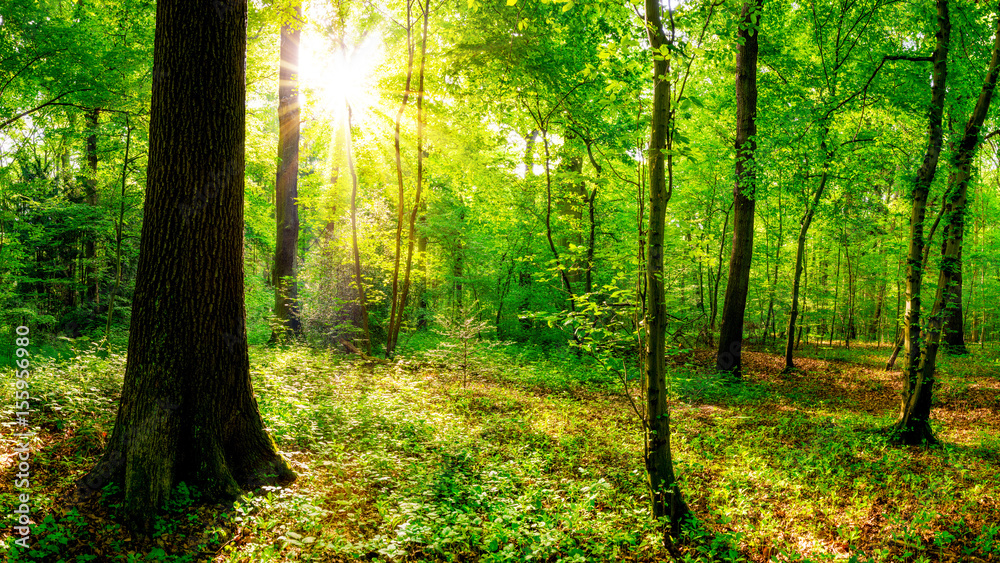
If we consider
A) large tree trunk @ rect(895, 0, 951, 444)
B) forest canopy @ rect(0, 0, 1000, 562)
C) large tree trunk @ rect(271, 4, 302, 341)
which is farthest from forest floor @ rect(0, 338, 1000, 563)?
large tree trunk @ rect(271, 4, 302, 341)

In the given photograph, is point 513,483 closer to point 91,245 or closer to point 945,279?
point 945,279

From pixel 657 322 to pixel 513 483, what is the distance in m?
2.19

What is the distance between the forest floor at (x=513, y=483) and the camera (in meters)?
3.36

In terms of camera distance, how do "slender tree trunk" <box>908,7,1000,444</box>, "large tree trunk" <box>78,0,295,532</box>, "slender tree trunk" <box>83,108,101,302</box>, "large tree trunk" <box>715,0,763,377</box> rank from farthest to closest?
"slender tree trunk" <box>83,108,101,302</box> < "large tree trunk" <box>715,0,763,377</box> < "slender tree trunk" <box>908,7,1000,444</box> < "large tree trunk" <box>78,0,295,532</box>

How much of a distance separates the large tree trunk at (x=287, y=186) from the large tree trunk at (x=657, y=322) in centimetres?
1008

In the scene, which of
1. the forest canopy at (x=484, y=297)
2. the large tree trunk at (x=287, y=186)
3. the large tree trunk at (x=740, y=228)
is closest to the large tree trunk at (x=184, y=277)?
the forest canopy at (x=484, y=297)

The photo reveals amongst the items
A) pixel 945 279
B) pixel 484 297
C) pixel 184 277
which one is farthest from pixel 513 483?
pixel 484 297

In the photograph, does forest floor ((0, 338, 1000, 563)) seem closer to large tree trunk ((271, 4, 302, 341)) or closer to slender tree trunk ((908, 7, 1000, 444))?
slender tree trunk ((908, 7, 1000, 444))

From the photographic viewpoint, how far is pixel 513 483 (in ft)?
14.9

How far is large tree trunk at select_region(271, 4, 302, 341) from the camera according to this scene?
38.1 ft

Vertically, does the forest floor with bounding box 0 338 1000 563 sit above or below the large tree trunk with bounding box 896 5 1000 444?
below

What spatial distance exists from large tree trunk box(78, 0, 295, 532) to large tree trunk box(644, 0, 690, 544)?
3.48 m

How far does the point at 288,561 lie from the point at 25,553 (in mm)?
1618

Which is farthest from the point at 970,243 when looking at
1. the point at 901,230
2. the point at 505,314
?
the point at 505,314
